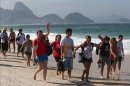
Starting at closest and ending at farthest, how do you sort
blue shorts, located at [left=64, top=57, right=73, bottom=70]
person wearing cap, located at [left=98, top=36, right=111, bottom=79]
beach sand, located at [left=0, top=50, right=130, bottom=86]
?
beach sand, located at [left=0, top=50, right=130, bottom=86] → blue shorts, located at [left=64, top=57, right=73, bottom=70] → person wearing cap, located at [left=98, top=36, right=111, bottom=79]

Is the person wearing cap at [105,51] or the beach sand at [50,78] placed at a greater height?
the person wearing cap at [105,51]

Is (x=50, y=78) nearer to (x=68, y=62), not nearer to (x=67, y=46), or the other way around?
(x=68, y=62)

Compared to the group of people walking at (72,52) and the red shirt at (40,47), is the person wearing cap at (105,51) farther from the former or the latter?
the red shirt at (40,47)

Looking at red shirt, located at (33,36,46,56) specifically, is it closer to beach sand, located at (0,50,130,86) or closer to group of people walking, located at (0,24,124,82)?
group of people walking, located at (0,24,124,82)

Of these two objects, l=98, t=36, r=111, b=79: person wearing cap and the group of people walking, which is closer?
the group of people walking

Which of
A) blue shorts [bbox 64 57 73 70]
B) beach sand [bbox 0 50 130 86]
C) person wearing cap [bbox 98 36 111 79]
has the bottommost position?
beach sand [bbox 0 50 130 86]

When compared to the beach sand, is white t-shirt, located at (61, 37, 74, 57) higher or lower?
higher

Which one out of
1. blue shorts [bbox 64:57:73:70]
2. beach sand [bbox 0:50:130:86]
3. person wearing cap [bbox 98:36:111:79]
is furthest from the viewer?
person wearing cap [bbox 98:36:111:79]

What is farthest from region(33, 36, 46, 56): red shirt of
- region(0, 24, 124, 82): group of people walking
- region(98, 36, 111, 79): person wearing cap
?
region(98, 36, 111, 79): person wearing cap

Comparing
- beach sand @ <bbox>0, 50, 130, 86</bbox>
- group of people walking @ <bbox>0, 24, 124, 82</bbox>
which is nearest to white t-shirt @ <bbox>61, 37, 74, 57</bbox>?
group of people walking @ <bbox>0, 24, 124, 82</bbox>

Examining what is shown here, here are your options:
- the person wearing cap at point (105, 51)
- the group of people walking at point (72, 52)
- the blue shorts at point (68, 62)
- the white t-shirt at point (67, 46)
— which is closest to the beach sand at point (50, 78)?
the group of people walking at point (72, 52)

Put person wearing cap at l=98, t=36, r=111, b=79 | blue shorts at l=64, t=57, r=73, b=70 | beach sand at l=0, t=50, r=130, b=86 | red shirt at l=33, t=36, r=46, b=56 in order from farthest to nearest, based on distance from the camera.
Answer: person wearing cap at l=98, t=36, r=111, b=79 < blue shorts at l=64, t=57, r=73, b=70 < red shirt at l=33, t=36, r=46, b=56 < beach sand at l=0, t=50, r=130, b=86

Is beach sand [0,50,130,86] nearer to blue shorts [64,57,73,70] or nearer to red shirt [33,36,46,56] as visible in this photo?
blue shorts [64,57,73,70]

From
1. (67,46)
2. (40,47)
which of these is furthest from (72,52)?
(40,47)
